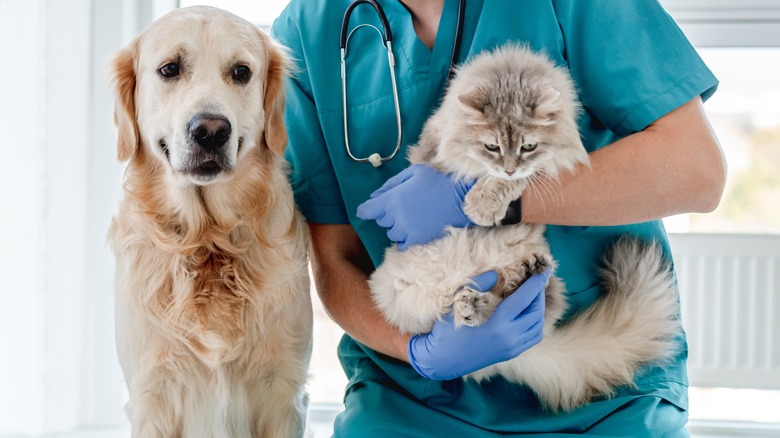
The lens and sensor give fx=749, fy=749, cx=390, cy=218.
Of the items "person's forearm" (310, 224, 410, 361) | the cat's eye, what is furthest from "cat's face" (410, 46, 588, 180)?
the cat's eye

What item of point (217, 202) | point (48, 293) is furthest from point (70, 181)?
point (217, 202)

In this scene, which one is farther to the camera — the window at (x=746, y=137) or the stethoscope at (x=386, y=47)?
the window at (x=746, y=137)

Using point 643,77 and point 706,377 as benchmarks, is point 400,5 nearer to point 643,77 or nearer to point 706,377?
point 643,77

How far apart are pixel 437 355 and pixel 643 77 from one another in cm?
62

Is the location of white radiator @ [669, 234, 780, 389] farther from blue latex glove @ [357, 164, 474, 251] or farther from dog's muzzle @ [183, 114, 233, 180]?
dog's muzzle @ [183, 114, 233, 180]

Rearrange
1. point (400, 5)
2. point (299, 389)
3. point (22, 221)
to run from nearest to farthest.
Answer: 1. point (299, 389)
2. point (400, 5)
3. point (22, 221)

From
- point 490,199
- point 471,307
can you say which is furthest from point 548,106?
point 471,307

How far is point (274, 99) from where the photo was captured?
1.49 m

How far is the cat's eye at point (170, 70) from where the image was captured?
136 cm

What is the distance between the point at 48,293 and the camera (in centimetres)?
227

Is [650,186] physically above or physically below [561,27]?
below

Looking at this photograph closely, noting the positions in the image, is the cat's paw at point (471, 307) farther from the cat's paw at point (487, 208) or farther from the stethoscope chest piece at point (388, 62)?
the stethoscope chest piece at point (388, 62)

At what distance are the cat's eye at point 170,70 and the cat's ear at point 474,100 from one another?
518 mm

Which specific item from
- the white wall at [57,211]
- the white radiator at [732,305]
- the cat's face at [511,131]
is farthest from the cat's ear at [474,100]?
the white radiator at [732,305]
